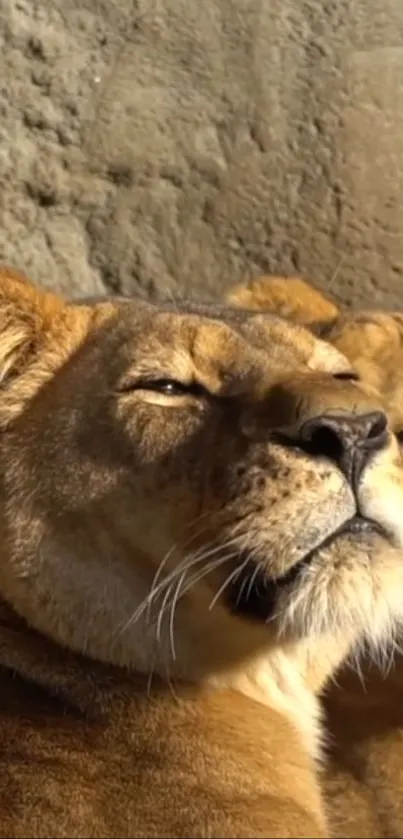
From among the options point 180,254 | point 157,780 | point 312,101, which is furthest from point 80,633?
point 312,101

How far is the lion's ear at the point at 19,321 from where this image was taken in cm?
210

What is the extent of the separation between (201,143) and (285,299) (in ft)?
3.60

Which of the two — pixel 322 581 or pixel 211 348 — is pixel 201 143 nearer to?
pixel 211 348

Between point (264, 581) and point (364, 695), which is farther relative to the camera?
point (364, 695)

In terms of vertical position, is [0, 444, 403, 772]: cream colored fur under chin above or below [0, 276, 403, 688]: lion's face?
below

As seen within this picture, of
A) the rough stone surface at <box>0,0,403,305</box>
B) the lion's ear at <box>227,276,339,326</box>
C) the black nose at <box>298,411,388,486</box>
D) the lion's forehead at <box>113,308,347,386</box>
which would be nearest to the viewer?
the black nose at <box>298,411,388,486</box>

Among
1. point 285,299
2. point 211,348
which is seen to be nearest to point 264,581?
point 211,348

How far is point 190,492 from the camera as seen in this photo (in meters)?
1.89

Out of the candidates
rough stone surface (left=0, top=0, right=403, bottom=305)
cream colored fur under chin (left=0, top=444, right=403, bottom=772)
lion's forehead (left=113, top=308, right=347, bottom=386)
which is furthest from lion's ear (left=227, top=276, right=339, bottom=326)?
rough stone surface (left=0, top=0, right=403, bottom=305)

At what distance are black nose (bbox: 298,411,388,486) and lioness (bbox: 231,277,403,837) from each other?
1.49ft

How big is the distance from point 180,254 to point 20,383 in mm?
1533

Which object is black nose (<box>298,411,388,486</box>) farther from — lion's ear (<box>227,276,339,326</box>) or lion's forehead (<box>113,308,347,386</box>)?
lion's ear (<box>227,276,339,326</box>)

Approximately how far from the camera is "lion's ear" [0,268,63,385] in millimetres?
2096

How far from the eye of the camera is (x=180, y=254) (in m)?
3.60
